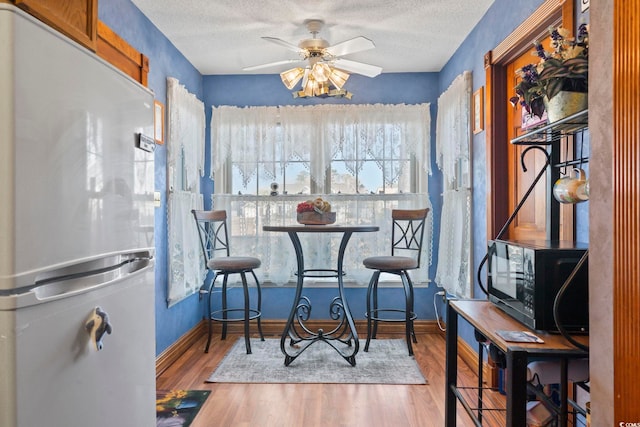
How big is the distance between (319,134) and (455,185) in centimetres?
133

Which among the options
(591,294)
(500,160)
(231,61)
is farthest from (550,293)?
(231,61)

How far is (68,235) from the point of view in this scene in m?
0.82

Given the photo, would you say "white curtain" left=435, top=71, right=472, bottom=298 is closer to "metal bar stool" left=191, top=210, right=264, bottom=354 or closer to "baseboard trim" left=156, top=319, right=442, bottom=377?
"baseboard trim" left=156, top=319, right=442, bottom=377

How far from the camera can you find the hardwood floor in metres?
2.08

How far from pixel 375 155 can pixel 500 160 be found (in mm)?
1369

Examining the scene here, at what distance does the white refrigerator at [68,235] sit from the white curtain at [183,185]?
1.83m

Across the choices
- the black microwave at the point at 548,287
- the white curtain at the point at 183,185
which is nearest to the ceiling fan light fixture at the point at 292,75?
the white curtain at the point at 183,185

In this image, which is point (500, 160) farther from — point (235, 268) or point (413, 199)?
point (235, 268)

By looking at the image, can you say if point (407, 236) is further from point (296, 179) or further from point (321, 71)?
point (321, 71)

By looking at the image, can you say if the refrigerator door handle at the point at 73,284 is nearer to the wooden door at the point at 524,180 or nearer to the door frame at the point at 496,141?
the wooden door at the point at 524,180

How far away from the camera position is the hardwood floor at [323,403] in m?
2.08

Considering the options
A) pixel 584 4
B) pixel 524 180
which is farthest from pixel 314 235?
pixel 584 4

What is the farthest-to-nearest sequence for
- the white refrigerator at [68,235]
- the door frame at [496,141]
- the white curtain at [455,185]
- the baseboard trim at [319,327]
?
the baseboard trim at [319,327]
the white curtain at [455,185]
the door frame at [496,141]
the white refrigerator at [68,235]

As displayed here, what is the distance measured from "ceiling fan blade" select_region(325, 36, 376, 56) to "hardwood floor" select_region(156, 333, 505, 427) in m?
2.14
